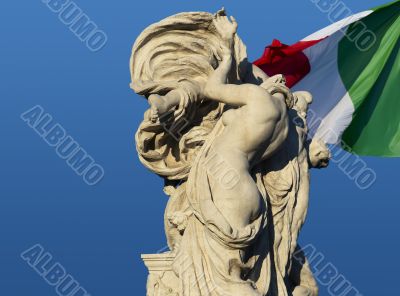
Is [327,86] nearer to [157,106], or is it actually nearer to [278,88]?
[278,88]

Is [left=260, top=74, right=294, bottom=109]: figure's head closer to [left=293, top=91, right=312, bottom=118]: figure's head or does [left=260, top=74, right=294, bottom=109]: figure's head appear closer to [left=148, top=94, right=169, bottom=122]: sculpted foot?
[left=293, top=91, right=312, bottom=118]: figure's head

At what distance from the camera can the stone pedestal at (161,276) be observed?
1068cm

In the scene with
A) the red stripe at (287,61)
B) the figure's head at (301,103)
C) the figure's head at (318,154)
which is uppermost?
the red stripe at (287,61)

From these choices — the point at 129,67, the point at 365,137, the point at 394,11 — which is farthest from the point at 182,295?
the point at 394,11

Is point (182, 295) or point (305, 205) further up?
point (305, 205)

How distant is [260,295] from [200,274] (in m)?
0.60

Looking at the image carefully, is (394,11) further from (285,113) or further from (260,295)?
(260,295)

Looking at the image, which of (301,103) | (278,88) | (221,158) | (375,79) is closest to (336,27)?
(375,79)

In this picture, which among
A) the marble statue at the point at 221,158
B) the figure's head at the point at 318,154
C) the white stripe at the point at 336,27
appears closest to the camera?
the marble statue at the point at 221,158

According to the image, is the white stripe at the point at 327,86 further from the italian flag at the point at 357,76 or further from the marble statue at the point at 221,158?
the marble statue at the point at 221,158

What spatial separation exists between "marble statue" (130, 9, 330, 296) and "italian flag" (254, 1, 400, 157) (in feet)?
4.97

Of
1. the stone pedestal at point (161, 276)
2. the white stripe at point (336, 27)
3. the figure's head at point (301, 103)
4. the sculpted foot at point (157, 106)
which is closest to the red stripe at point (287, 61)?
the white stripe at point (336, 27)

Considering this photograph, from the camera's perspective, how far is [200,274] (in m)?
10.2

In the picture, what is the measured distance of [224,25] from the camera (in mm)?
10805
